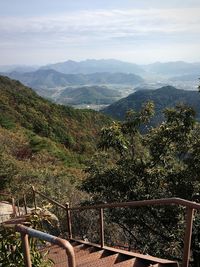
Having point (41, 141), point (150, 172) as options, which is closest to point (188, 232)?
point (150, 172)

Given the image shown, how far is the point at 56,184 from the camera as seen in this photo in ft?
59.1

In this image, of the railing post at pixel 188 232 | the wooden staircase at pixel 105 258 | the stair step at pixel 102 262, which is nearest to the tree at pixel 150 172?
the wooden staircase at pixel 105 258

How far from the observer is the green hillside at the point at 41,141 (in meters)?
19.3

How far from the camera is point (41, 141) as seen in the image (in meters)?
39.1

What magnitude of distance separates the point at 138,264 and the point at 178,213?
3449mm

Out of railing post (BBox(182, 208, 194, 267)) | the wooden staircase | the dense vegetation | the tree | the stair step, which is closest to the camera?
railing post (BBox(182, 208, 194, 267))

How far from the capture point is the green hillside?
19297mm

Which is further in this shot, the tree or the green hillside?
the green hillside

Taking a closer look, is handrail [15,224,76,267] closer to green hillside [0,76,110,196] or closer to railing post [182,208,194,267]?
railing post [182,208,194,267]

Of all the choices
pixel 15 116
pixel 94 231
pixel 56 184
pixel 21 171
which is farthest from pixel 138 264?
pixel 15 116

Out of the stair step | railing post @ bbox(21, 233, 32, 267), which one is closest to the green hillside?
the stair step

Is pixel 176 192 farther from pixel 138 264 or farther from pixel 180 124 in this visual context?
pixel 138 264

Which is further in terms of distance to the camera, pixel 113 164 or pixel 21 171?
pixel 21 171

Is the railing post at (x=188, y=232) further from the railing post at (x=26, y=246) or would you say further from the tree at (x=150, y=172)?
the tree at (x=150, y=172)
